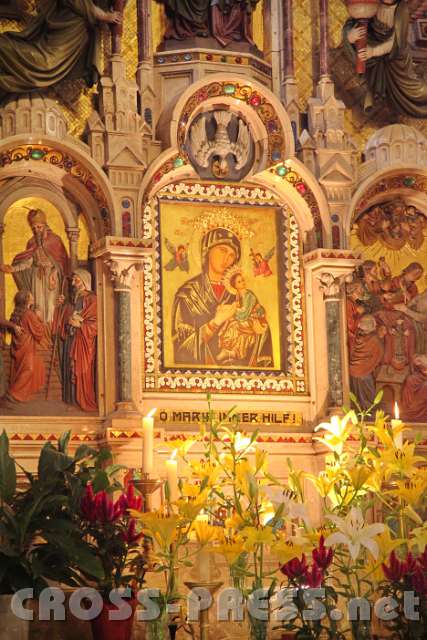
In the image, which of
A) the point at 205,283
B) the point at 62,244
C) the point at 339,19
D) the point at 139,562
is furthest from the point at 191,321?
the point at 139,562

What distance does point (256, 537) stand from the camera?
364 inches

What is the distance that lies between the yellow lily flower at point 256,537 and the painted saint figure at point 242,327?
682 centimetres

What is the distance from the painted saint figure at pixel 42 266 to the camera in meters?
15.6

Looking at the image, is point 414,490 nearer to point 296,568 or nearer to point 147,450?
point 296,568

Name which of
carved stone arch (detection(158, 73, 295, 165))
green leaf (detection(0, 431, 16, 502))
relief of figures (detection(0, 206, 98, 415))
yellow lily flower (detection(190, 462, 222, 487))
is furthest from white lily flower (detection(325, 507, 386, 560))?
carved stone arch (detection(158, 73, 295, 165))

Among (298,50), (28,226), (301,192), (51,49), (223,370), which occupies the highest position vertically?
(298,50)

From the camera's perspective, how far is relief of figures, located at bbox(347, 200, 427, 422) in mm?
16703

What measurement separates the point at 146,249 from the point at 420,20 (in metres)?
4.39

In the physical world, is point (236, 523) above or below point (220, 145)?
below

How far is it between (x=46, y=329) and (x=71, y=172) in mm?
1594

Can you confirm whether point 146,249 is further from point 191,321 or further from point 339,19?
point 339,19

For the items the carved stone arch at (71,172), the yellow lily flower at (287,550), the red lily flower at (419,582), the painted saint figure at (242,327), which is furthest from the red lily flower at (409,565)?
the carved stone arch at (71,172)

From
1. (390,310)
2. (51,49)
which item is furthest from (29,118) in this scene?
(390,310)

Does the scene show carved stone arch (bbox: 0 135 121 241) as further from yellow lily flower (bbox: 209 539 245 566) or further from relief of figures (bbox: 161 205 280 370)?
yellow lily flower (bbox: 209 539 245 566)
